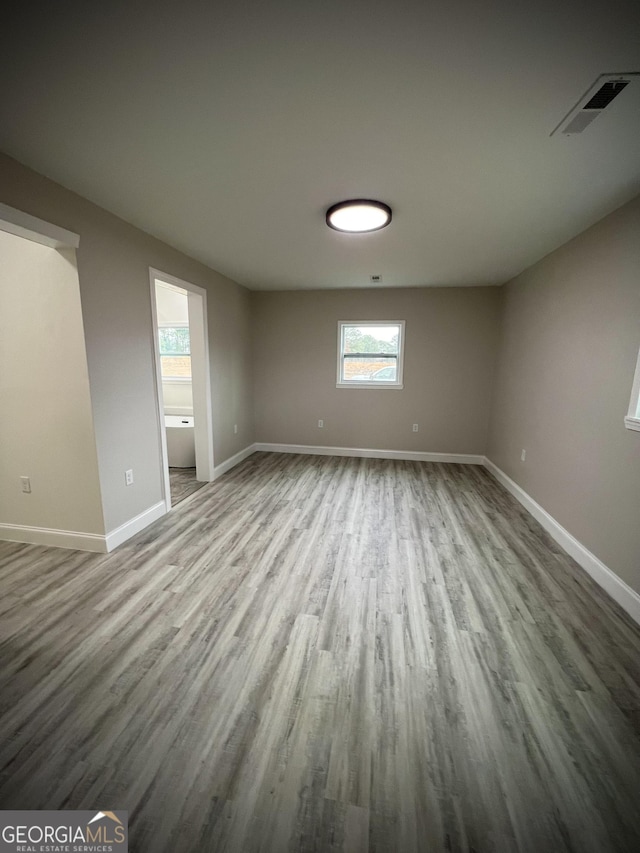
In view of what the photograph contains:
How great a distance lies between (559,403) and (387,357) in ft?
8.40

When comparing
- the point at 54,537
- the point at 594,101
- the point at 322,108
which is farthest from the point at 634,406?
the point at 54,537

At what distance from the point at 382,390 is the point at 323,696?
4.13 metres

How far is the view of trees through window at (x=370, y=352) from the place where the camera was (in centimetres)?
503

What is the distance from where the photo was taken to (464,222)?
99.5 inches

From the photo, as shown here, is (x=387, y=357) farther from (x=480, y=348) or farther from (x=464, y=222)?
(x=464, y=222)

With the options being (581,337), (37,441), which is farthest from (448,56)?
(37,441)

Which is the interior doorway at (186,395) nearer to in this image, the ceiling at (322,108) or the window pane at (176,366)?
the window pane at (176,366)

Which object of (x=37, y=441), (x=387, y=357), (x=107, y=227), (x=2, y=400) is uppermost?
(x=107, y=227)

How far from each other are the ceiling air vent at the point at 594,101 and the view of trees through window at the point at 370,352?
3489mm

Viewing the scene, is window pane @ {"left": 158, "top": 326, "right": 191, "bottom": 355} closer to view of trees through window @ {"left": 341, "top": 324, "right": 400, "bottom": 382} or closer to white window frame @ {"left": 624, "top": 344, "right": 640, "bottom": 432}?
view of trees through window @ {"left": 341, "top": 324, "right": 400, "bottom": 382}

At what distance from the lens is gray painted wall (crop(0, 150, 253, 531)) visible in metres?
2.04

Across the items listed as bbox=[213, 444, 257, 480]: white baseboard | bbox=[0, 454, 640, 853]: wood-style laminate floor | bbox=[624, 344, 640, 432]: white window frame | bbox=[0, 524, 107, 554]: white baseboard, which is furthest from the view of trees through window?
bbox=[0, 524, 107, 554]: white baseboard

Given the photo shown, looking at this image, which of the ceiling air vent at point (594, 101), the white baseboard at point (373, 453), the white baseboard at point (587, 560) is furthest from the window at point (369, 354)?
the ceiling air vent at point (594, 101)

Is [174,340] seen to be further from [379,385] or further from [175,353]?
[379,385]
